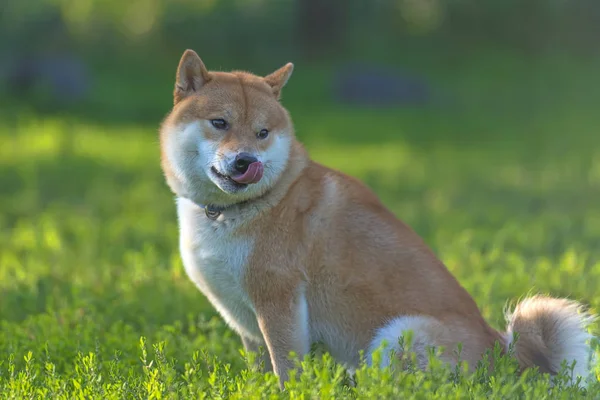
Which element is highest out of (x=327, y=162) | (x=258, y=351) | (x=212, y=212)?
(x=212, y=212)

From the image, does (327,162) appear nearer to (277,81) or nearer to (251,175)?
(277,81)

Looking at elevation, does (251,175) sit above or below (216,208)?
above

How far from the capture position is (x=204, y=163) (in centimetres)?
475

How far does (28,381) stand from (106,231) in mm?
4926

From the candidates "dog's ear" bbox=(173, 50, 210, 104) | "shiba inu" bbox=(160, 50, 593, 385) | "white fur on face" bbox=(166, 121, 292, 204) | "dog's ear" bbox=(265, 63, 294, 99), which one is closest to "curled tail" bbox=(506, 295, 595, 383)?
"shiba inu" bbox=(160, 50, 593, 385)

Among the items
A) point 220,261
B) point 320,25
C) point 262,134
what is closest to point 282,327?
point 220,261

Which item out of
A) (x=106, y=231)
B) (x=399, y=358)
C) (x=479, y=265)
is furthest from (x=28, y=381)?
(x=106, y=231)

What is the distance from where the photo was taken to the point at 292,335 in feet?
15.2

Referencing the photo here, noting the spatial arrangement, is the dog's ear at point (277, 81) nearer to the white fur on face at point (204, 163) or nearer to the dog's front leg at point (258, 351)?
the white fur on face at point (204, 163)

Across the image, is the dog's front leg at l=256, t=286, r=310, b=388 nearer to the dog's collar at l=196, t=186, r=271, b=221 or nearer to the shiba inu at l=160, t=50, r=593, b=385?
the shiba inu at l=160, t=50, r=593, b=385

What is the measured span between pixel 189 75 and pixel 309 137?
37.3ft

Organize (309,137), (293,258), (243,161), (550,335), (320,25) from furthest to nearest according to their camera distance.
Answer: (320,25)
(309,137)
(550,335)
(293,258)
(243,161)

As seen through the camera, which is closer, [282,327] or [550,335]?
[282,327]

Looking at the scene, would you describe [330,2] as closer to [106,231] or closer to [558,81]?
[558,81]
